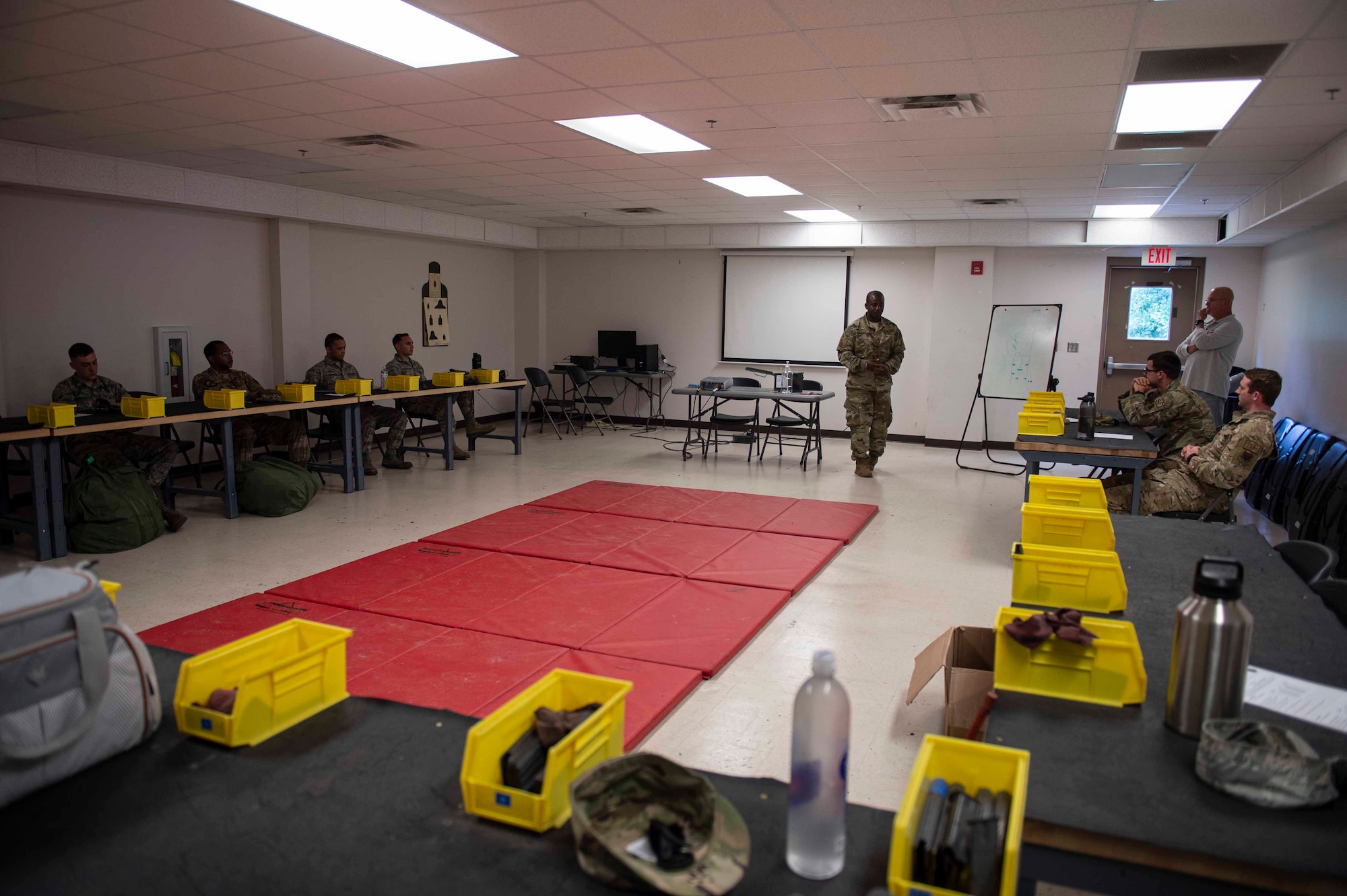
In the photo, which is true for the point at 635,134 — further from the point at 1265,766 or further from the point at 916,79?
the point at 1265,766

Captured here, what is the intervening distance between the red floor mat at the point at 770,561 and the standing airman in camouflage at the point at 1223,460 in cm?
175

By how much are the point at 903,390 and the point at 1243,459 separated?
6.28 meters

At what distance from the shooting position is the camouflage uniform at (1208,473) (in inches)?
178

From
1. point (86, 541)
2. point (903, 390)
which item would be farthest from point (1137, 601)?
point (903, 390)

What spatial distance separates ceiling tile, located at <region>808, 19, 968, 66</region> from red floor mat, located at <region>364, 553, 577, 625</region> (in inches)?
120

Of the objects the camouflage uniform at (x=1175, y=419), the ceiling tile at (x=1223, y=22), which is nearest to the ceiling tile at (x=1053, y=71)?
the ceiling tile at (x=1223, y=22)

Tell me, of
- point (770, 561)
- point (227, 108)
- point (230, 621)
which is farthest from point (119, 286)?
point (770, 561)

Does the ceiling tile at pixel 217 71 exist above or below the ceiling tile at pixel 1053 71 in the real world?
below

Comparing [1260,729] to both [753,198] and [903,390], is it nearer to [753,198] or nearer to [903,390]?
[753,198]

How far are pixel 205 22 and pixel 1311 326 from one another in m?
8.20

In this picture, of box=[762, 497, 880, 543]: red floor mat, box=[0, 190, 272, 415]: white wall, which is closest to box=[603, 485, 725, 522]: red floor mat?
box=[762, 497, 880, 543]: red floor mat

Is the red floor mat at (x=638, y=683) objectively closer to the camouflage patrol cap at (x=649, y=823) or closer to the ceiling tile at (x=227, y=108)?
the camouflage patrol cap at (x=649, y=823)

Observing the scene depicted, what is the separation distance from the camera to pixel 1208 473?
480 cm

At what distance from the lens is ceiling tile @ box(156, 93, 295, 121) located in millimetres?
4754
